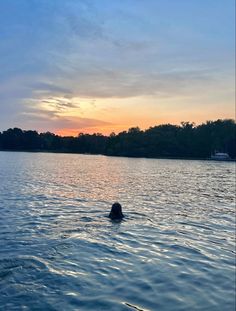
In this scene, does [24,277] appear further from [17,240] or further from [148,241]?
[148,241]

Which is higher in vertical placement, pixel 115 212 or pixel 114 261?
pixel 115 212

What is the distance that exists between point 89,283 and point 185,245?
281 inches

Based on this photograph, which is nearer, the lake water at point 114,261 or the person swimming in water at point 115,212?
the lake water at point 114,261

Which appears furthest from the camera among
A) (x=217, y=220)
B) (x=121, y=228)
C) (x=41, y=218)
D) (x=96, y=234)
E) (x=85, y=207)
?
(x=85, y=207)

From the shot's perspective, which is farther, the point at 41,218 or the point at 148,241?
the point at 41,218

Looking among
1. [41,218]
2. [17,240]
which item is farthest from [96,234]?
[41,218]

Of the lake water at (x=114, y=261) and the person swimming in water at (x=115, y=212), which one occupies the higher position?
the person swimming in water at (x=115, y=212)

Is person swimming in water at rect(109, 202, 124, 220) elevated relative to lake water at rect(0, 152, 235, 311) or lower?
elevated

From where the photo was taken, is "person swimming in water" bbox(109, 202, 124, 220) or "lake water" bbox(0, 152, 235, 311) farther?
"person swimming in water" bbox(109, 202, 124, 220)

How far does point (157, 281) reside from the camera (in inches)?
492

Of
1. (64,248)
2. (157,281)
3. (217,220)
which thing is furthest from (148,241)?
(217,220)

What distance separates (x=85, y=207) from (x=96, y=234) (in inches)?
413

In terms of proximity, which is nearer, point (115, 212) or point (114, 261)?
point (114, 261)

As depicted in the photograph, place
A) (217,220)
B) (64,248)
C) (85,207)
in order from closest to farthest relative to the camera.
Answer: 1. (64,248)
2. (217,220)
3. (85,207)
